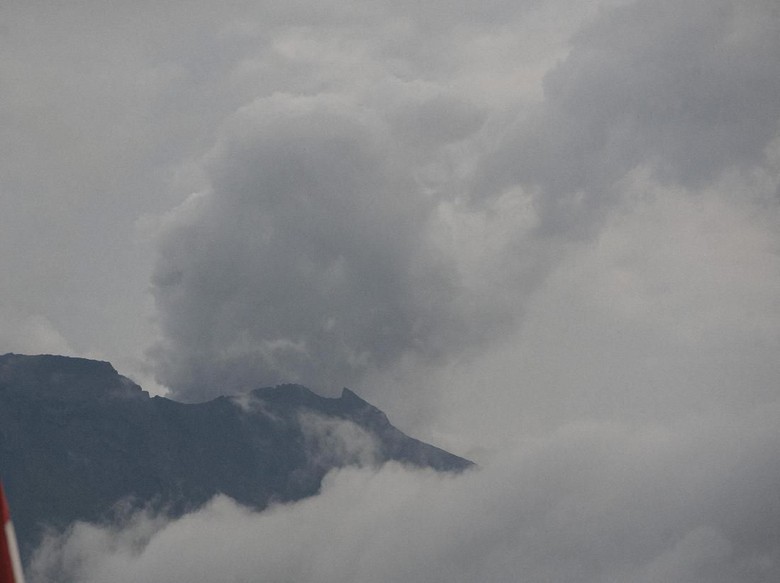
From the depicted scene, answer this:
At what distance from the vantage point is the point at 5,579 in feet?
174

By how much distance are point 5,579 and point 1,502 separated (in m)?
5.00

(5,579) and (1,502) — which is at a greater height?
(1,502)

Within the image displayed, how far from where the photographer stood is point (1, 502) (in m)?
51.4
